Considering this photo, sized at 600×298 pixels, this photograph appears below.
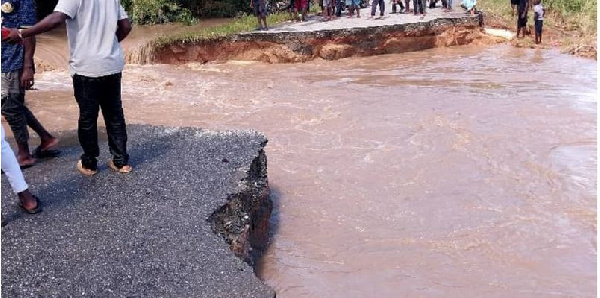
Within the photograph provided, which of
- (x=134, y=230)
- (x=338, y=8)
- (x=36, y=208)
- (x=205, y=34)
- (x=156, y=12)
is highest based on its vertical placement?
(x=156, y=12)

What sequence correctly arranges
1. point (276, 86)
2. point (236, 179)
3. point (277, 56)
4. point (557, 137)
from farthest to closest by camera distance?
point (277, 56)
point (276, 86)
point (557, 137)
point (236, 179)

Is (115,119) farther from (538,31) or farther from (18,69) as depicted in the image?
(538,31)

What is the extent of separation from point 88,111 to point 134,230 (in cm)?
118

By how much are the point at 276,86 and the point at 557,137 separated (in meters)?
5.86

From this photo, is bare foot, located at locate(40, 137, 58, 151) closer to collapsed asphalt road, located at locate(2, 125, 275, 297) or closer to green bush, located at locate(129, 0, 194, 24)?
collapsed asphalt road, located at locate(2, 125, 275, 297)

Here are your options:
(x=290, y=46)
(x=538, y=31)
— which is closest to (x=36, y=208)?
(x=290, y=46)

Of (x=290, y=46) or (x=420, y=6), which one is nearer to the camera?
(x=290, y=46)

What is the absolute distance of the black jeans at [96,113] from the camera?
4.48 meters

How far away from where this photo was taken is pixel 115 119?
4812 mm

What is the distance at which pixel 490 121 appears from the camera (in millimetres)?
9523

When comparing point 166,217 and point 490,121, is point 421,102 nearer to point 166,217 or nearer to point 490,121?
point 490,121

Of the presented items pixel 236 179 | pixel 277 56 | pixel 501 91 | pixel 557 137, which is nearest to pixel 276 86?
pixel 277 56

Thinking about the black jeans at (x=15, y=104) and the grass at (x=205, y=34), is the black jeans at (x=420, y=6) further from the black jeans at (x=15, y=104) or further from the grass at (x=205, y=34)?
the black jeans at (x=15, y=104)

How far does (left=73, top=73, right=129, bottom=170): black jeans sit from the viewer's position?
14.7ft
